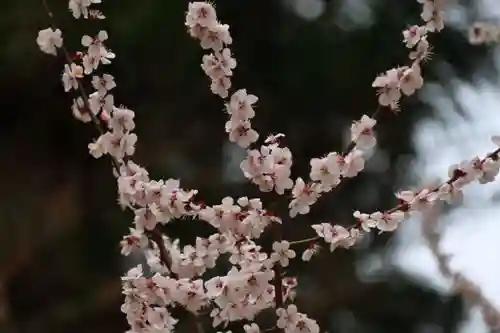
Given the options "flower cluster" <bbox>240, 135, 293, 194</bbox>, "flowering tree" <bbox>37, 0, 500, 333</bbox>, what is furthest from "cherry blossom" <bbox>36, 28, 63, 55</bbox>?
"flower cluster" <bbox>240, 135, 293, 194</bbox>

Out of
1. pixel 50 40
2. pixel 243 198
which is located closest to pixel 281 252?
pixel 243 198

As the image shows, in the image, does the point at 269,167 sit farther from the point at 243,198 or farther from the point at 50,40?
the point at 50,40

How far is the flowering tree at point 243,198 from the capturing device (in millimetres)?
560

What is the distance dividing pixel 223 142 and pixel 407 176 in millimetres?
501

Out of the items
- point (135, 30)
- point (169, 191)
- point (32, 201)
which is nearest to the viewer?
point (169, 191)

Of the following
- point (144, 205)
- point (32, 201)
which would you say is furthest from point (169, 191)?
point (32, 201)

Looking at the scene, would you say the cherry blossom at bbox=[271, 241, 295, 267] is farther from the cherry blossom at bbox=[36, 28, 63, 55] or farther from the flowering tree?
the cherry blossom at bbox=[36, 28, 63, 55]

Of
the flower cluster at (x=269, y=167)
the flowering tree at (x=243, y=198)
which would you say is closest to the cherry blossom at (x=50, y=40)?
the flowering tree at (x=243, y=198)

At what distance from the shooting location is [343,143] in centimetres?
207

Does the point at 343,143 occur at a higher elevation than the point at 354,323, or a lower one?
higher

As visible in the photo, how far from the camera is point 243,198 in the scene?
1.88 feet

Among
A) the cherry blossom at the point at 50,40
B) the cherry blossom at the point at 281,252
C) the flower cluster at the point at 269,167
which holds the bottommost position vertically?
the cherry blossom at the point at 281,252

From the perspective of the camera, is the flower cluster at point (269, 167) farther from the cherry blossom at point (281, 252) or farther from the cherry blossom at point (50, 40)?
the cherry blossom at point (50, 40)

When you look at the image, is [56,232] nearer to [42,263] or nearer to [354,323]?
[42,263]
